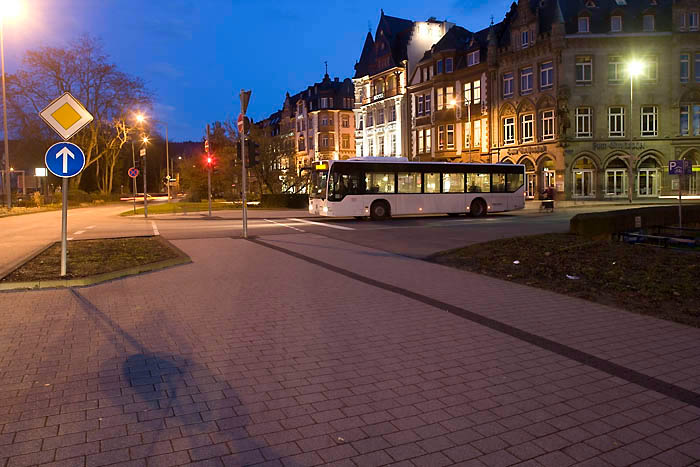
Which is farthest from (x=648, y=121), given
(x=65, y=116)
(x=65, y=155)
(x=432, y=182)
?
(x=65, y=155)

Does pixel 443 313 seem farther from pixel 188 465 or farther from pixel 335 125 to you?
pixel 335 125

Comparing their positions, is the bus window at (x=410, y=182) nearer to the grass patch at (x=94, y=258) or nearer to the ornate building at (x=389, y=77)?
the grass patch at (x=94, y=258)

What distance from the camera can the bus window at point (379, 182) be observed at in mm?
28500

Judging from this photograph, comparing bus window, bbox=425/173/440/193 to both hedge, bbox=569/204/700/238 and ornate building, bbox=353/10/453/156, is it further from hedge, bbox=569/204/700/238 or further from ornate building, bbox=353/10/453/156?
ornate building, bbox=353/10/453/156

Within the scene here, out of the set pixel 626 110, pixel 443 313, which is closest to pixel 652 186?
pixel 626 110

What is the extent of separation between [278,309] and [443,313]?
229 centimetres

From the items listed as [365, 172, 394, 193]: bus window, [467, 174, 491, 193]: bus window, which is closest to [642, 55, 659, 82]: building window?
[467, 174, 491, 193]: bus window

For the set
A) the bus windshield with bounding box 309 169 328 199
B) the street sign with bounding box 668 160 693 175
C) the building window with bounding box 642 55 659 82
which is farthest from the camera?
the building window with bounding box 642 55 659 82

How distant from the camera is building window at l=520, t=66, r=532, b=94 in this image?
47.6 metres

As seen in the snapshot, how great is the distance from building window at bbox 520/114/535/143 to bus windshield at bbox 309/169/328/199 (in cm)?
2555

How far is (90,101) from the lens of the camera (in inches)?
2162

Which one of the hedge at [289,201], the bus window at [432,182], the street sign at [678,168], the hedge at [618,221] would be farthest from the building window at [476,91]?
the hedge at [618,221]

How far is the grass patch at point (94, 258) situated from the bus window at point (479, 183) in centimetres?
1790

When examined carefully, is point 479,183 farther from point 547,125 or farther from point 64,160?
point 64,160
